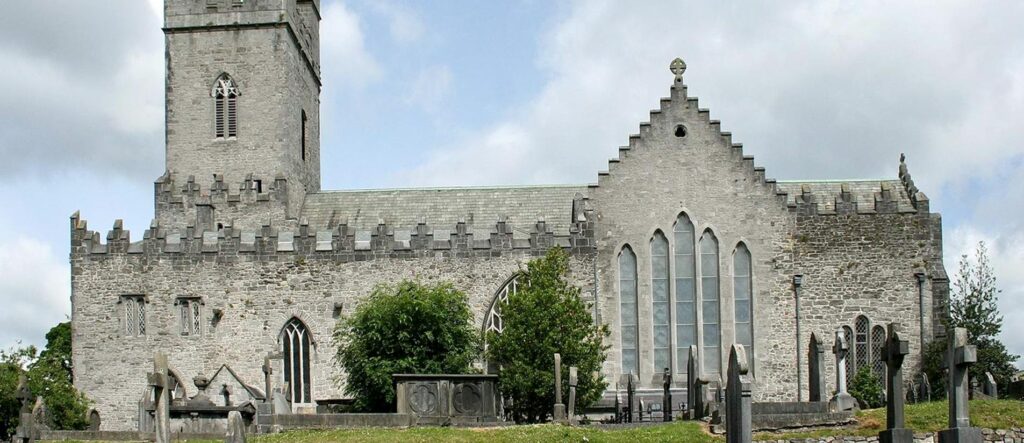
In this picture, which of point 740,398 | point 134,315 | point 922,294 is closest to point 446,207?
point 134,315

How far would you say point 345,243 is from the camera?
52.8 meters

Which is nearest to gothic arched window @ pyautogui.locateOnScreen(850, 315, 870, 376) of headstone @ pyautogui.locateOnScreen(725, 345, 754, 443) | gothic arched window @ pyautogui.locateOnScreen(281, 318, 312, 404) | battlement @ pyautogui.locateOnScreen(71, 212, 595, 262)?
battlement @ pyautogui.locateOnScreen(71, 212, 595, 262)

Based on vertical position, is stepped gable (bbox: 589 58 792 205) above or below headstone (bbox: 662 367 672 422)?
above

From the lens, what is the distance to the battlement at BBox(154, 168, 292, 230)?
195 feet

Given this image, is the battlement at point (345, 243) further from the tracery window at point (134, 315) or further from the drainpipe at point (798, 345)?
the drainpipe at point (798, 345)

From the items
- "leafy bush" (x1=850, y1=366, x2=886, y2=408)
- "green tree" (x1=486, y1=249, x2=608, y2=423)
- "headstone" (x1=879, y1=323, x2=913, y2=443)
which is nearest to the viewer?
"headstone" (x1=879, y1=323, x2=913, y2=443)

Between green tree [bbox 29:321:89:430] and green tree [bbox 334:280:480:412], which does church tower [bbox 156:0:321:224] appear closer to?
green tree [bbox 29:321:89:430]

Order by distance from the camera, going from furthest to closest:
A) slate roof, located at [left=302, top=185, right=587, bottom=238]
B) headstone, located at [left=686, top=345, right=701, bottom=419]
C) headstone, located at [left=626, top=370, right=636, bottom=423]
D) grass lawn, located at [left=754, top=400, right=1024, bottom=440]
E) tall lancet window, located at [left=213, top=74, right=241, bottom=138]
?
tall lancet window, located at [left=213, top=74, right=241, bottom=138]
slate roof, located at [left=302, top=185, right=587, bottom=238]
headstone, located at [left=626, top=370, right=636, bottom=423]
headstone, located at [left=686, top=345, right=701, bottom=419]
grass lawn, located at [left=754, top=400, right=1024, bottom=440]

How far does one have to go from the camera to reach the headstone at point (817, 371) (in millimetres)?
43156

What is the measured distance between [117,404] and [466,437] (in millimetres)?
21679

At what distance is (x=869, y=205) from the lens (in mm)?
52875

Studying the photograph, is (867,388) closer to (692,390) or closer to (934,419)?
(692,390)

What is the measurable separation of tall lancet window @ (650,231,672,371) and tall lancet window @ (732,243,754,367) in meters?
2.44

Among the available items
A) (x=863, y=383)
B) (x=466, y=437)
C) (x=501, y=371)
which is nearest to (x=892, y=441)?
(x=466, y=437)
